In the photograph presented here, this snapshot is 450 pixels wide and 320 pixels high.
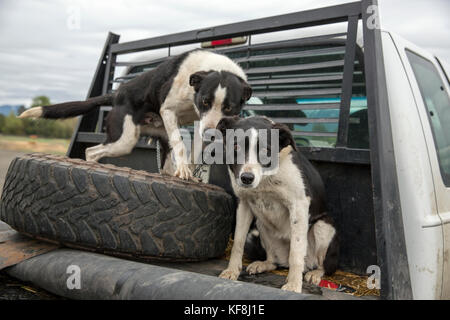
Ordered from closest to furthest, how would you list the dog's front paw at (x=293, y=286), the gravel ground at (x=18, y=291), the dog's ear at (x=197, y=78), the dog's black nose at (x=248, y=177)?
the gravel ground at (x=18, y=291)
the dog's front paw at (x=293, y=286)
the dog's black nose at (x=248, y=177)
the dog's ear at (x=197, y=78)

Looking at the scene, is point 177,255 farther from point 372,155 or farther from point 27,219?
point 372,155

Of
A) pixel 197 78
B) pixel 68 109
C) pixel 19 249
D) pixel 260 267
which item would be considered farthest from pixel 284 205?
pixel 68 109

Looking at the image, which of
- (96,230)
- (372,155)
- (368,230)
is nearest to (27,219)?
(96,230)

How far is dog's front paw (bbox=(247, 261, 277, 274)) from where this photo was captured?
2730 mm

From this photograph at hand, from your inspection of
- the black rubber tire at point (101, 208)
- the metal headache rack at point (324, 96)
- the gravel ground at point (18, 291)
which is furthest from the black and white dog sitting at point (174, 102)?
the gravel ground at point (18, 291)

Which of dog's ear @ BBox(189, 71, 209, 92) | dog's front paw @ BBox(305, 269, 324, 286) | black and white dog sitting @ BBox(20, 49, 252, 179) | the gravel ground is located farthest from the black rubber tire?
dog's ear @ BBox(189, 71, 209, 92)

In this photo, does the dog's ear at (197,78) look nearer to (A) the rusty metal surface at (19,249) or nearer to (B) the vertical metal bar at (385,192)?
(B) the vertical metal bar at (385,192)

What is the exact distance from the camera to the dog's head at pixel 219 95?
325cm

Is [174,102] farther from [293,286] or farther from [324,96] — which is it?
[293,286]

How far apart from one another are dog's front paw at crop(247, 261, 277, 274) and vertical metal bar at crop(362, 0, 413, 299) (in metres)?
0.98

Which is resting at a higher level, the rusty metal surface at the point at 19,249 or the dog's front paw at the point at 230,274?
the rusty metal surface at the point at 19,249

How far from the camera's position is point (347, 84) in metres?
2.62

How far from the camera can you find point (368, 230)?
2535 mm

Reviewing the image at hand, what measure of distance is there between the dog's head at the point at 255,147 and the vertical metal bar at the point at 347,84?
32 centimetres
